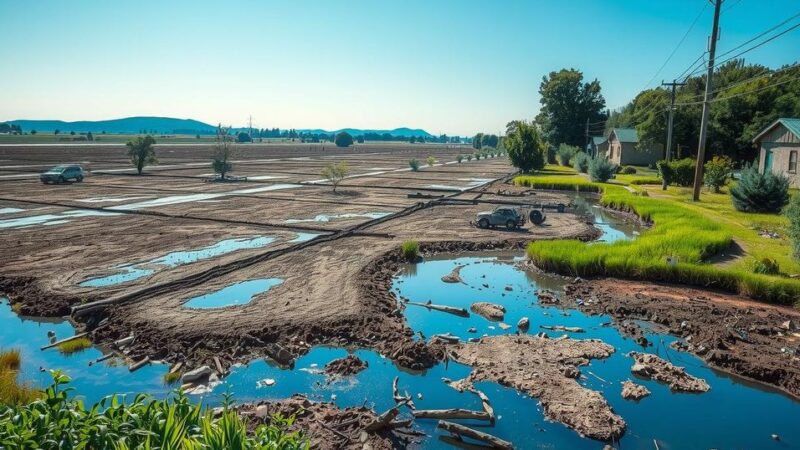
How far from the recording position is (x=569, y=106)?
80.5 metres

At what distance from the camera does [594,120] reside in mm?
81438

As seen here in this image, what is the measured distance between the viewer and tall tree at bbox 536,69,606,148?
79188 mm

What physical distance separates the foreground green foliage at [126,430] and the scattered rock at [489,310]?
1047 centimetres

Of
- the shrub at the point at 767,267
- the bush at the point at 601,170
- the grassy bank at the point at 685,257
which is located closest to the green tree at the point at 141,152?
the bush at the point at 601,170

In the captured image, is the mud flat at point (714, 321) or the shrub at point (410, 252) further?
the shrub at point (410, 252)

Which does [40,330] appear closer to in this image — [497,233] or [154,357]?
[154,357]

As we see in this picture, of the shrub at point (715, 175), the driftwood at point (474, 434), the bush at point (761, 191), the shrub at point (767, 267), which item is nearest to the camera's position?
the driftwood at point (474, 434)

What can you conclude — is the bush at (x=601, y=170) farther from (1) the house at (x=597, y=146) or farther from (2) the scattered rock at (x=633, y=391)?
(2) the scattered rock at (x=633, y=391)

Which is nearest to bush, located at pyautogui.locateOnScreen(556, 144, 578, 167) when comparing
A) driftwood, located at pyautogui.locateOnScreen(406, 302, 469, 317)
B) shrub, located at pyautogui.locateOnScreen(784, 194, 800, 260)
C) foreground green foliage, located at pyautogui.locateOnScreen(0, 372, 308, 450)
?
Answer: shrub, located at pyautogui.locateOnScreen(784, 194, 800, 260)

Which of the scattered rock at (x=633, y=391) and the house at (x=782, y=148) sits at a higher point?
the house at (x=782, y=148)

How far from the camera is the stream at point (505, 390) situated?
970 centimetres

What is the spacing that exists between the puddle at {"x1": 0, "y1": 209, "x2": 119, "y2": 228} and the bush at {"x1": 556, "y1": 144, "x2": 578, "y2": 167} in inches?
2481

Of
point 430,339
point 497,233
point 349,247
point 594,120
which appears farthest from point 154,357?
point 594,120

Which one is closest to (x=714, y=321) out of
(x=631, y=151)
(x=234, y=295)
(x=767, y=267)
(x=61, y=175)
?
(x=767, y=267)
